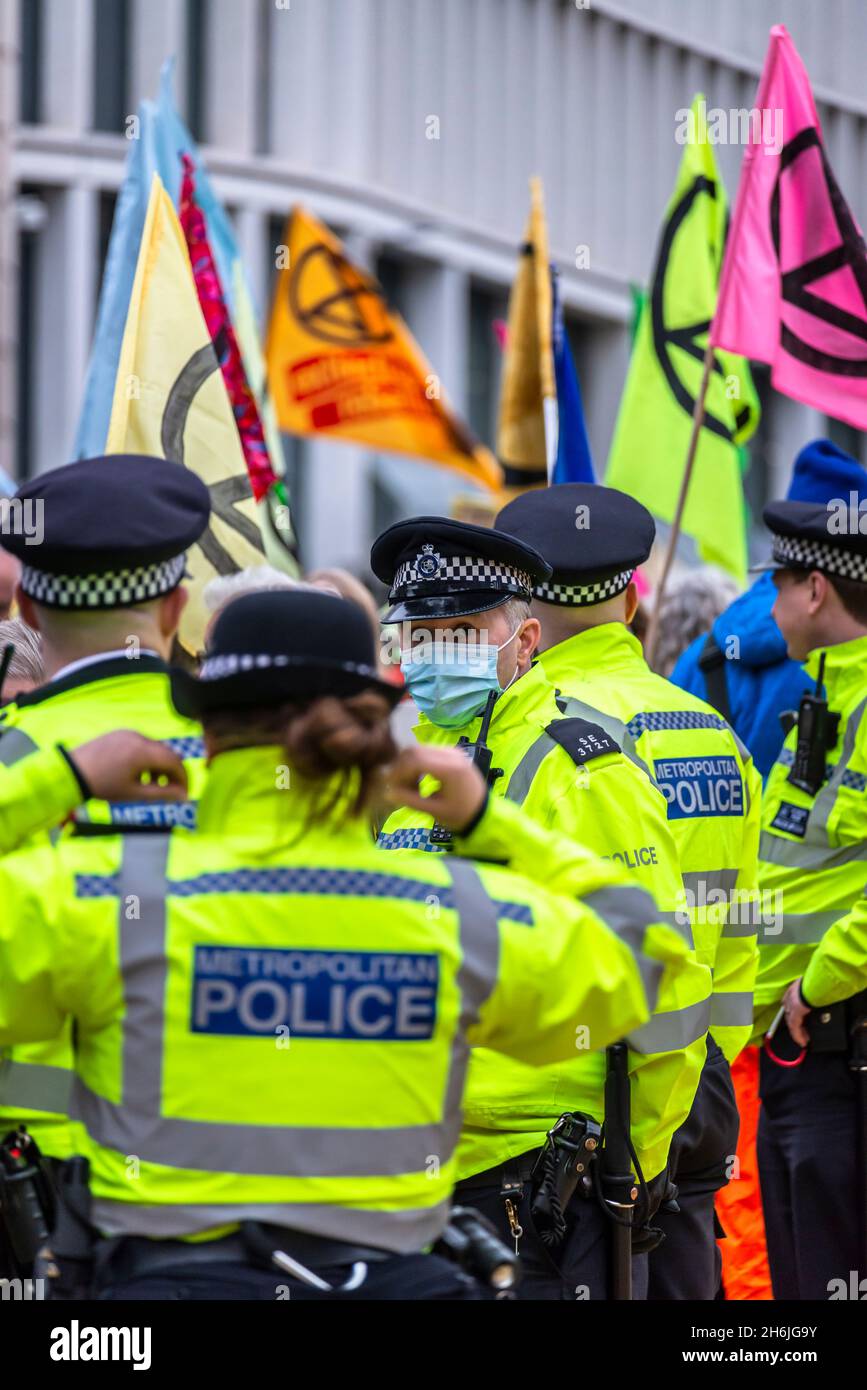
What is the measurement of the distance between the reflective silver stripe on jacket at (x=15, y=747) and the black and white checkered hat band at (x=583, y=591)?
1.80 metres

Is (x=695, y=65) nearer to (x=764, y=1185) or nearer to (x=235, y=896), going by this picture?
(x=764, y=1185)

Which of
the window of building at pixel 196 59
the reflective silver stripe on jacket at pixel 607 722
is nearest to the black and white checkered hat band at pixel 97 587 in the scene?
the reflective silver stripe on jacket at pixel 607 722

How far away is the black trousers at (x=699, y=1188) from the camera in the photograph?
479cm

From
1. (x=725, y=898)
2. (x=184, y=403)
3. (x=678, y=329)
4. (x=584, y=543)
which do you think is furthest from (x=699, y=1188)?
(x=678, y=329)

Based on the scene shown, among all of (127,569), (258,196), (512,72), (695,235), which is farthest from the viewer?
(512,72)

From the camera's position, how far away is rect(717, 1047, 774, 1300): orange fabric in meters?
5.96

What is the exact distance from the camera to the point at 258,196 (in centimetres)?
2519

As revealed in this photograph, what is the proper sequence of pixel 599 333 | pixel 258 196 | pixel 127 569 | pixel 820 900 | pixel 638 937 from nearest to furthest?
pixel 638 937 → pixel 127 569 → pixel 820 900 → pixel 258 196 → pixel 599 333

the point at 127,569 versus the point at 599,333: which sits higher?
the point at 599,333

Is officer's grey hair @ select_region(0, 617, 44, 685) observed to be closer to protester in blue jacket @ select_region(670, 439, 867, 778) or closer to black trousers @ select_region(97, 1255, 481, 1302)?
black trousers @ select_region(97, 1255, 481, 1302)

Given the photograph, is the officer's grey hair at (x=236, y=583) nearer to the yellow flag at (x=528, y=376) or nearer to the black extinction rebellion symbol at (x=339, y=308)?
the yellow flag at (x=528, y=376)

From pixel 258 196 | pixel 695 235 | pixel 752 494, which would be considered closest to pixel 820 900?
pixel 695 235

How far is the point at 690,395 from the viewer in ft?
27.1

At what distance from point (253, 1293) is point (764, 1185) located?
3.31 m
